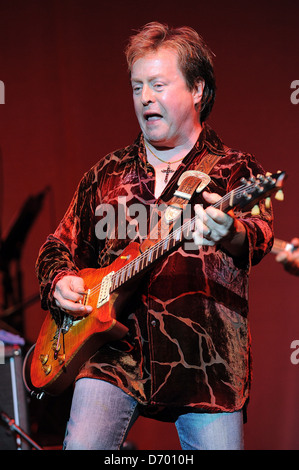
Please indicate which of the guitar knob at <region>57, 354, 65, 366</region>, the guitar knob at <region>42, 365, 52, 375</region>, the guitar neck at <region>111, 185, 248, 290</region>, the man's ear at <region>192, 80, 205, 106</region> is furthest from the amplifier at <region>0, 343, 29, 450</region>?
the man's ear at <region>192, 80, 205, 106</region>

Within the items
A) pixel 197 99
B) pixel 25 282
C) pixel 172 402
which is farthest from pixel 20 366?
pixel 197 99

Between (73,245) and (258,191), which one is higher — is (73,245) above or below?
below

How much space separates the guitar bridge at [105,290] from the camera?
214cm

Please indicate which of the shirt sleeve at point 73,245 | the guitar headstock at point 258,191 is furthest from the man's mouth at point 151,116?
the guitar headstock at point 258,191

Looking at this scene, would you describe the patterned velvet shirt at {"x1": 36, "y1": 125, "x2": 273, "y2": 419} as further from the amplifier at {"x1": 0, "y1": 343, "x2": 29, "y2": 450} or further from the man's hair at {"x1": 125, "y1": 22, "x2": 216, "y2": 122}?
the amplifier at {"x1": 0, "y1": 343, "x2": 29, "y2": 450}

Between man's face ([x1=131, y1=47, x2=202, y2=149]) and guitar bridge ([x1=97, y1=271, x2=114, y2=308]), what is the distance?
56 cm

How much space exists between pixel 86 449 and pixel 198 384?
42 cm

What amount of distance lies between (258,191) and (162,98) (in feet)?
2.21

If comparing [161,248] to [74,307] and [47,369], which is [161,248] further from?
[47,369]

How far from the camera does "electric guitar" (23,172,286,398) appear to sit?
6.36ft

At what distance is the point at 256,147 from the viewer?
3.72m

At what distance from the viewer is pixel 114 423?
197 cm

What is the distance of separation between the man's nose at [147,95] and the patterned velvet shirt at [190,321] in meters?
0.26

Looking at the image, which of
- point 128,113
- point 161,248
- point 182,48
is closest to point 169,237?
point 161,248
